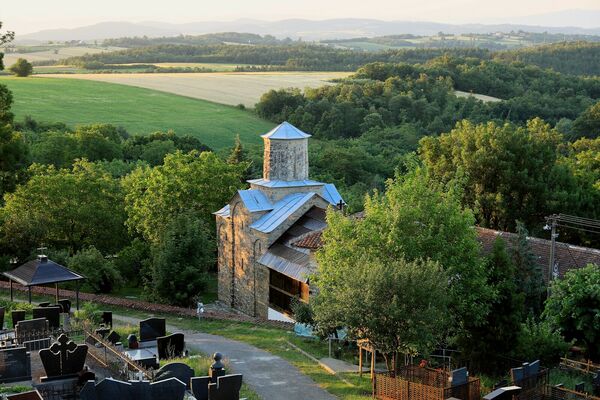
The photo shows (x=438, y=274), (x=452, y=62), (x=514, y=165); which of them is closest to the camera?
(x=438, y=274)

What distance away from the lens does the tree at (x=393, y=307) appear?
23797mm

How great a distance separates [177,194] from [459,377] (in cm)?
3249

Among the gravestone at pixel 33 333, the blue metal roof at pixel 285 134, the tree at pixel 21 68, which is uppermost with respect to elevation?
the blue metal roof at pixel 285 134

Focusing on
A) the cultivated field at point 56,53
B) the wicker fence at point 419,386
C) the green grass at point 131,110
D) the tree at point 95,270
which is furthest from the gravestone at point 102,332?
the cultivated field at point 56,53

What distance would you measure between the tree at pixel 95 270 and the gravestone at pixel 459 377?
85.9 feet

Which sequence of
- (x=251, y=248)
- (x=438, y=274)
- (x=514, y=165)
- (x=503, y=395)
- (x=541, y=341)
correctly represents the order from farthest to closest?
(x=514, y=165) < (x=251, y=248) < (x=541, y=341) < (x=438, y=274) < (x=503, y=395)

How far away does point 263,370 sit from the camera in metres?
26.5

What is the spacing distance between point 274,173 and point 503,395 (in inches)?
967

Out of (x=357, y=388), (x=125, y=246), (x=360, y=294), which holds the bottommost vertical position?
(x=125, y=246)

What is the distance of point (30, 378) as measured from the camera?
22.5 m

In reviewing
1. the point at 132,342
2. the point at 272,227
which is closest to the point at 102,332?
the point at 132,342

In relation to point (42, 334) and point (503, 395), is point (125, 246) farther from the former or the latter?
point (503, 395)

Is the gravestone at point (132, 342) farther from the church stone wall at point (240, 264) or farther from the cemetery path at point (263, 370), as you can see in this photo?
the church stone wall at point (240, 264)

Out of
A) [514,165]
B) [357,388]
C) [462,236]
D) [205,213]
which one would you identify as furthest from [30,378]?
[514,165]
